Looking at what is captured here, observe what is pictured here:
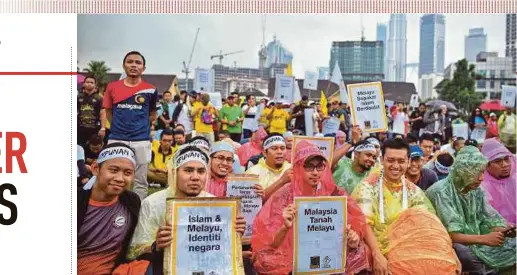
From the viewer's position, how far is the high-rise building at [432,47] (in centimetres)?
380

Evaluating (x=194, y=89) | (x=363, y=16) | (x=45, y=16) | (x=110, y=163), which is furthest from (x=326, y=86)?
(x=45, y=16)

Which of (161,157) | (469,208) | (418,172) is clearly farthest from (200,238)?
(469,208)

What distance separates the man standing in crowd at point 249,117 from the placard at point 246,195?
0.41 meters

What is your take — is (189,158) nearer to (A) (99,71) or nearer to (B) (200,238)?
(B) (200,238)

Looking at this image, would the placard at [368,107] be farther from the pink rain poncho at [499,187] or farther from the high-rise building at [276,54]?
the pink rain poncho at [499,187]

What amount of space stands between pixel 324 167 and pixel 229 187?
0.44m

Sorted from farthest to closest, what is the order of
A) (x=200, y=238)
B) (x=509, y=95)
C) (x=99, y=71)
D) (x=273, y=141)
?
(x=273, y=141), (x=509, y=95), (x=99, y=71), (x=200, y=238)

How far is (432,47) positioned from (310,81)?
0.59 m

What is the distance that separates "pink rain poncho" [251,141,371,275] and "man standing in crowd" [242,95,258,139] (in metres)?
0.44

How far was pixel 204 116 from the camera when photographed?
4.25 m

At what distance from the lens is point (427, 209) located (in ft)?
12.8

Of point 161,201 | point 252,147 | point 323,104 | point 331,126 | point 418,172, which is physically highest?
point 323,104

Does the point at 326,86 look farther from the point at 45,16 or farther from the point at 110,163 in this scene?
the point at 45,16

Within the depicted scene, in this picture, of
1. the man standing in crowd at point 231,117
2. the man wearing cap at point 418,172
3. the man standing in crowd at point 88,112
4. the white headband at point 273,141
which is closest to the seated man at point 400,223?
the man wearing cap at point 418,172
